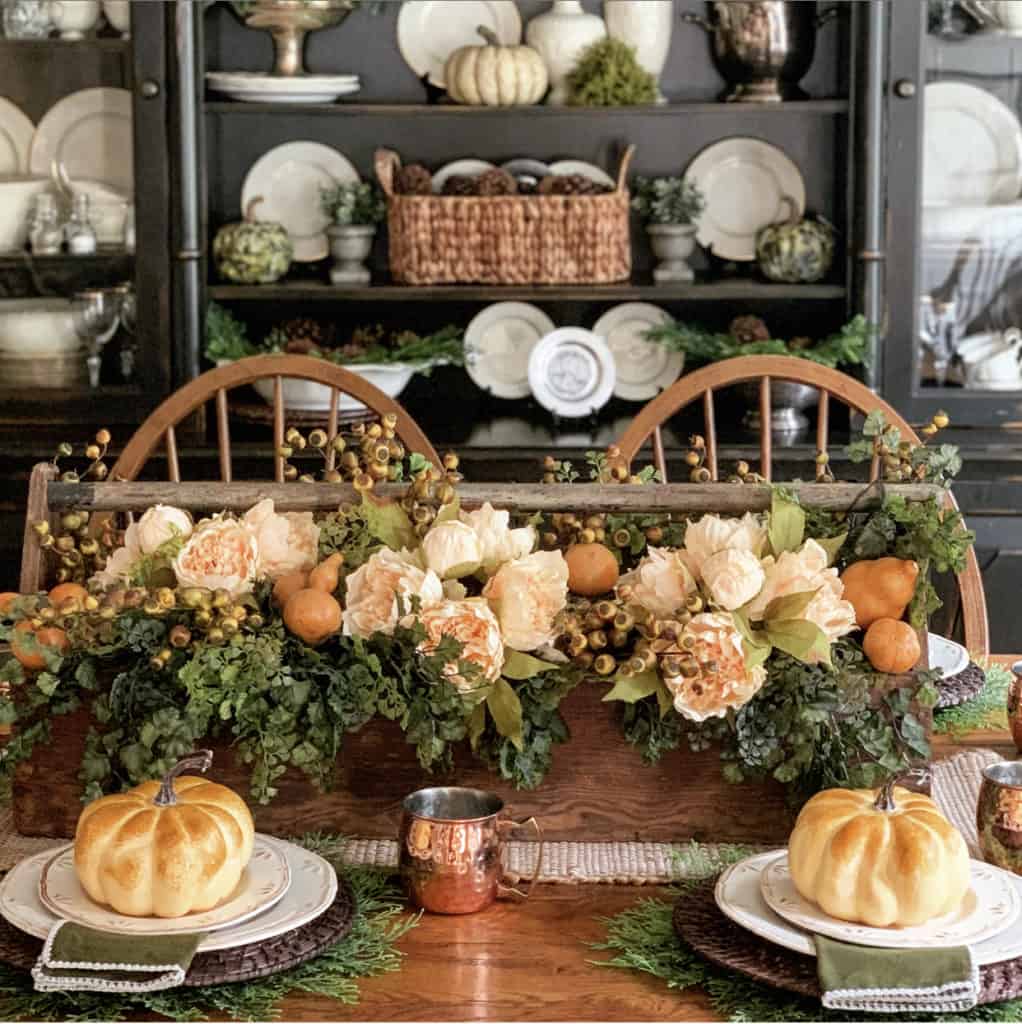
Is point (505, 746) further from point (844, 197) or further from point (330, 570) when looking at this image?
point (844, 197)

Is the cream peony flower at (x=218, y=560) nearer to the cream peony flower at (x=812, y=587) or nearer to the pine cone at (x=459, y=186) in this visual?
the cream peony flower at (x=812, y=587)

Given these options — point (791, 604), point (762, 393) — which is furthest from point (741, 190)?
point (791, 604)

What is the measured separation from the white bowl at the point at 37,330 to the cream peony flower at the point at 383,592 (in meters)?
1.97

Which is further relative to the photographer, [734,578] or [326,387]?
[326,387]

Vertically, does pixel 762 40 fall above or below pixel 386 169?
above

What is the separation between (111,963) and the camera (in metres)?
1.14

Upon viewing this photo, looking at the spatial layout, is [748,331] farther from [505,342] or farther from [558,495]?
[558,495]

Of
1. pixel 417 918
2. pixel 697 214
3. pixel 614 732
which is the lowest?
pixel 417 918

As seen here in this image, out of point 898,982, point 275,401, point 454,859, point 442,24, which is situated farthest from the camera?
point 442,24

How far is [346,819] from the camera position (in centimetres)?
142

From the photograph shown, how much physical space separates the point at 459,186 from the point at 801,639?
1995 millimetres

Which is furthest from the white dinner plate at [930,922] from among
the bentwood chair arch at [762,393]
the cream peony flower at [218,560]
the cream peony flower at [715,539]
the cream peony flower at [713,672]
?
the bentwood chair arch at [762,393]

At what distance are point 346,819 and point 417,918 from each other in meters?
0.17

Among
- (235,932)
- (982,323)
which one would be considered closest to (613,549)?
(235,932)
